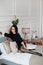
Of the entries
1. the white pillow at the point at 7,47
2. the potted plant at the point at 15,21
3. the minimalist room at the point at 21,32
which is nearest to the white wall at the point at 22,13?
the minimalist room at the point at 21,32

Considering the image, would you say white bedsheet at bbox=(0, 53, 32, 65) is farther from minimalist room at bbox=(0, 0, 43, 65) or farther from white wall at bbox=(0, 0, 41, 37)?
white wall at bbox=(0, 0, 41, 37)

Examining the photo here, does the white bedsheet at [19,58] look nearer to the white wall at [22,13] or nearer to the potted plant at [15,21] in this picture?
the white wall at [22,13]

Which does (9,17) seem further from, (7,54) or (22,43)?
(7,54)

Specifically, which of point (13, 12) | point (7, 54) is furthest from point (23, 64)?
point (13, 12)

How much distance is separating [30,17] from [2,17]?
166cm

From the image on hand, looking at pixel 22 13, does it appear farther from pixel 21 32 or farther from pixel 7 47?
pixel 7 47

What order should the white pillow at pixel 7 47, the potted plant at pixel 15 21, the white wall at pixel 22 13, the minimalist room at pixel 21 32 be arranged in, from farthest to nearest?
1. the potted plant at pixel 15 21
2. the white wall at pixel 22 13
3. the white pillow at pixel 7 47
4. the minimalist room at pixel 21 32

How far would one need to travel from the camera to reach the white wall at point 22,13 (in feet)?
19.4

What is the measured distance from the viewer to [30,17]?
7.17 metres

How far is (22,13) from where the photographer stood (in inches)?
266

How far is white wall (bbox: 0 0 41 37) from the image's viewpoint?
5926mm

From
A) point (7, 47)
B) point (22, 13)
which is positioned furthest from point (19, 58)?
point (22, 13)

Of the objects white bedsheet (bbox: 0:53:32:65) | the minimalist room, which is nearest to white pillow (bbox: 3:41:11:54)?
the minimalist room

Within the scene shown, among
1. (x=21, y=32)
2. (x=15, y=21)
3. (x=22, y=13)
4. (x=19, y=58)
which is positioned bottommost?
(x=19, y=58)
